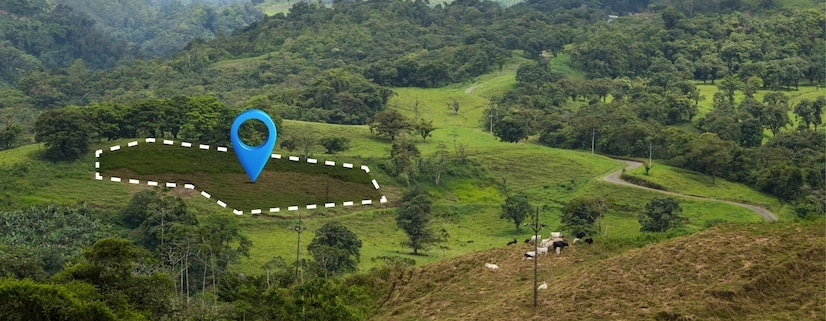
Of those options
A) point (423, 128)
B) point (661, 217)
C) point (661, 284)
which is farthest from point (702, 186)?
point (661, 284)

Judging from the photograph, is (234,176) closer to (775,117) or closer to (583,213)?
(583,213)

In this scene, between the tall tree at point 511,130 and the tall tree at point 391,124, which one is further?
the tall tree at point 511,130

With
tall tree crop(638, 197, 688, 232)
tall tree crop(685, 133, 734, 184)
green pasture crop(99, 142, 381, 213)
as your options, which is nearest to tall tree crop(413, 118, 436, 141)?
tall tree crop(685, 133, 734, 184)

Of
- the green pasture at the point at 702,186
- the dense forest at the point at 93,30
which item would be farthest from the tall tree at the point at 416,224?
the dense forest at the point at 93,30

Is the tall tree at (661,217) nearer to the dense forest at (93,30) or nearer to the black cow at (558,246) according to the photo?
the black cow at (558,246)

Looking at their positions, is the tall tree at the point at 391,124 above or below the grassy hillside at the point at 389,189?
above
